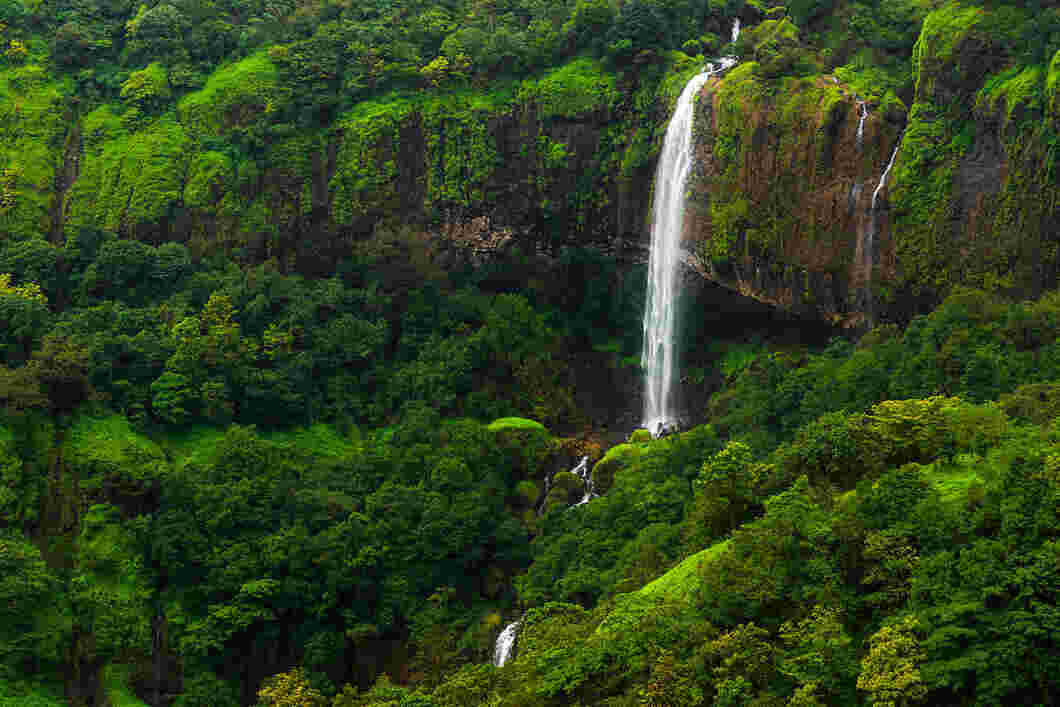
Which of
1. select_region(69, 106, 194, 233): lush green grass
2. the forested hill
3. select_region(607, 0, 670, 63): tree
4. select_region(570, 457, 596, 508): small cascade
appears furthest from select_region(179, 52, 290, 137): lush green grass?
select_region(570, 457, 596, 508): small cascade

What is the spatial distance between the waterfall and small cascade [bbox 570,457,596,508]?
4.26 m

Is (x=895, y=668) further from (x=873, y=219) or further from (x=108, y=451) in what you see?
(x=108, y=451)

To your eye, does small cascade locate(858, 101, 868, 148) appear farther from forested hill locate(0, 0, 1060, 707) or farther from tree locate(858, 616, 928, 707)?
tree locate(858, 616, 928, 707)

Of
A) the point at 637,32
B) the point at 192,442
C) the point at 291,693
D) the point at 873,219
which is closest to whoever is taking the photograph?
the point at 291,693

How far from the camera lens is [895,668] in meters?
8.55

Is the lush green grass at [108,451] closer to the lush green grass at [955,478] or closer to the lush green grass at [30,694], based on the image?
the lush green grass at [30,694]

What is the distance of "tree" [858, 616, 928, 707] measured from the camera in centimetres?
836

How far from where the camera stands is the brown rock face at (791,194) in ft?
74.1

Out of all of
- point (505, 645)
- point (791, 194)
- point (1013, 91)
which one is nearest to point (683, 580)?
point (505, 645)

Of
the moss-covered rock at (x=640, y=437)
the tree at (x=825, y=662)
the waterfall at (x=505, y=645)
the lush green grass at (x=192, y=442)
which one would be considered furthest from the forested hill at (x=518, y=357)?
the moss-covered rock at (x=640, y=437)

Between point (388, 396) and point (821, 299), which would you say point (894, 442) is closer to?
point (821, 299)

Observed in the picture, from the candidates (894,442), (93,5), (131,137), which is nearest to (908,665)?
(894,442)

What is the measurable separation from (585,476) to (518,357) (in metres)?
4.64

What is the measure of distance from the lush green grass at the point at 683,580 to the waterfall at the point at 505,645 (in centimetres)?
449
